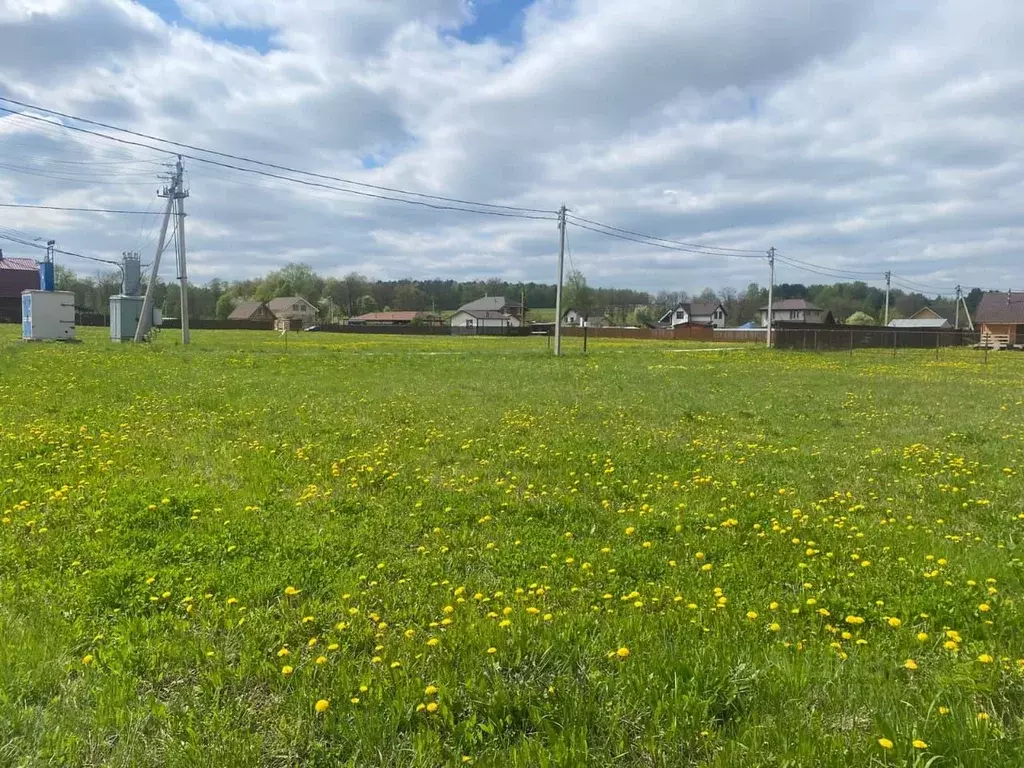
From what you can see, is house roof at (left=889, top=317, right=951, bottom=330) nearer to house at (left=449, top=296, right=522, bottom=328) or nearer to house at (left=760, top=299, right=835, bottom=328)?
house at (left=760, top=299, right=835, bottom=328)

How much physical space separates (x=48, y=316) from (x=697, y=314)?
113726 millimetres

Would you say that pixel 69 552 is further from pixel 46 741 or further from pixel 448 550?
pixel 448 550

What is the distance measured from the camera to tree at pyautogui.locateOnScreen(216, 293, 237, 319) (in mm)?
127188

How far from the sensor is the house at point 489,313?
396 ft

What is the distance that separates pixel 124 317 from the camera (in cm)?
3506

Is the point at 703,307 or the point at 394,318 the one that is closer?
the point at 394,318

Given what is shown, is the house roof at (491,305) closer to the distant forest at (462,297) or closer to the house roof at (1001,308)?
the distant forest at (462,297)

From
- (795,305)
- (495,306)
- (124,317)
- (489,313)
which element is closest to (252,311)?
(489,313)

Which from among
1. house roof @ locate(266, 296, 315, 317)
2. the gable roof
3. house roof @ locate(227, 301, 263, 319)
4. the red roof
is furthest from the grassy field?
the gable roof

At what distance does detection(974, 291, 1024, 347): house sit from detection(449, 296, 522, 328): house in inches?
2788

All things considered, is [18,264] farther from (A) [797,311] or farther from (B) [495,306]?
(A) [797,311]

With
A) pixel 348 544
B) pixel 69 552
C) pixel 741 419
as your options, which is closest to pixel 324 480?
pixel 348 544

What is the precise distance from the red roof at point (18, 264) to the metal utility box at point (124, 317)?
53727mm

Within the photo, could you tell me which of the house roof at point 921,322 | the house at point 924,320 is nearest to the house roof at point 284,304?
the house roof at point 921,322
